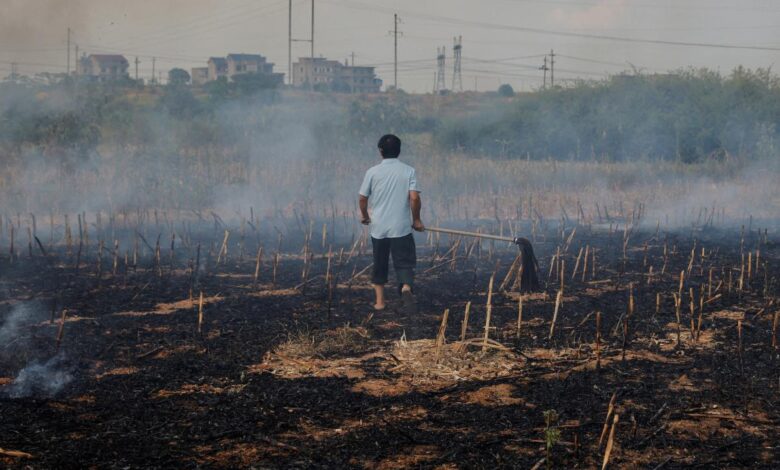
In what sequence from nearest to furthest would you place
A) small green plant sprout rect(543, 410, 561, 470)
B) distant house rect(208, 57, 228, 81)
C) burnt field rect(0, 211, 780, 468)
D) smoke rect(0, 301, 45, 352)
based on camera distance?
small green plant sprout rect(543, 410, 561, 470) < burnt field rect(0, 211, 780, 468) < smoke rect(0, 301, 45, 352) < distant house rect(208, 57, 228, 81)

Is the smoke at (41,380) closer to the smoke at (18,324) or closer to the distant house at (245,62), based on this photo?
the smoke at (18,324)

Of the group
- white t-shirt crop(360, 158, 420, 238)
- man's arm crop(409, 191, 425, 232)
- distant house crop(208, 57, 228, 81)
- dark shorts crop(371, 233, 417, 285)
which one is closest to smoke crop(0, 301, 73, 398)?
dark shorts crop(371, 233, 417, 285)

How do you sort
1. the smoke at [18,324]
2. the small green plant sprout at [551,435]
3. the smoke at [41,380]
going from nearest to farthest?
1. the small green plant sprout at [551,435]
2. the smoke at [41,380]
3. the smoke at [18,324]

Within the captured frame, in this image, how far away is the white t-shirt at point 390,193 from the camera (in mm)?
7141

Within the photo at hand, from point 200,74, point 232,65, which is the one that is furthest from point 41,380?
point 200,74

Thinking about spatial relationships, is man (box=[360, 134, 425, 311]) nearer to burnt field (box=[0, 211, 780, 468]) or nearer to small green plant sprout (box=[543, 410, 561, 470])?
burnt field (box=[0, 211, 780, 468])

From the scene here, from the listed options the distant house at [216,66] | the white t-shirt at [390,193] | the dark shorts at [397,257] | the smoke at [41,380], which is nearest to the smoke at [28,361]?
the smoke at [41,380]

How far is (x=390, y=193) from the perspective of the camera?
7.16 m

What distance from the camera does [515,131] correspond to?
26656 millimetres

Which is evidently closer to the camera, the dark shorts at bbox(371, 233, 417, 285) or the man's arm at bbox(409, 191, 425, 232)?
the man's arm at bbox(409, 191, 425, 232)

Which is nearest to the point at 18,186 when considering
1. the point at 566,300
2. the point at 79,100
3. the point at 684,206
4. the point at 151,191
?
the point at 151,191

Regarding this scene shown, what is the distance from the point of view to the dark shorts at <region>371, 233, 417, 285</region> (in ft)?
23.7

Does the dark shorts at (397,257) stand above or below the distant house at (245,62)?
below

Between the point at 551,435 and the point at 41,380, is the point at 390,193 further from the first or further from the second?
the point at 551,435
